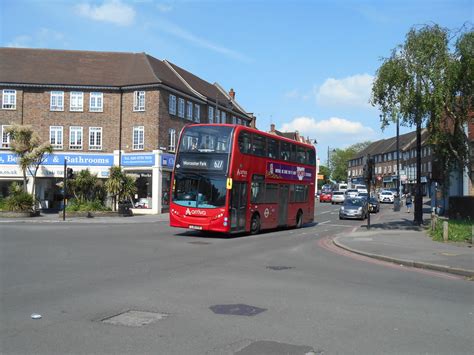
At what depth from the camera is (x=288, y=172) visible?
24.7 meters

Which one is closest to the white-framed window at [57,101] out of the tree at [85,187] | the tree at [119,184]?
the tree at [85,187]

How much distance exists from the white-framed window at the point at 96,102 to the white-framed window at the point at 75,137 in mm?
1907

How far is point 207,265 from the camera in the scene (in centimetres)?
1255

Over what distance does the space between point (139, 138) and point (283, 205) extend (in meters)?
18.8

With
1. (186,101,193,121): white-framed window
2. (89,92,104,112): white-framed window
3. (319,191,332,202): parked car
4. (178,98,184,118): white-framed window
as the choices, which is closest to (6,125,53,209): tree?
(89,92,104,112): white-framed window

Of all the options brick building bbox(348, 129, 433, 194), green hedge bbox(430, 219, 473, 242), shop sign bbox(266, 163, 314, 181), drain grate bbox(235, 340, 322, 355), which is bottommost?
drain grate bbox(235, 340, 322, 355)

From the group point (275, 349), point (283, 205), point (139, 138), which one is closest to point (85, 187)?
point (139, 138)

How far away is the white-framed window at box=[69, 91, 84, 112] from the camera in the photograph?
134 feet

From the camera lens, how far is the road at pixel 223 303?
5957 mm

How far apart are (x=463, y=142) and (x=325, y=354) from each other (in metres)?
18.4

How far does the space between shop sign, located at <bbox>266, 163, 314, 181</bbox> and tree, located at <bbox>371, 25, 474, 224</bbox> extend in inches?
199

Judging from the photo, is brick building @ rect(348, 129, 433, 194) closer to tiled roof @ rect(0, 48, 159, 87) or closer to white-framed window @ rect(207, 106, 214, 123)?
white-framed window @ rect(207, 106, 214, 123)

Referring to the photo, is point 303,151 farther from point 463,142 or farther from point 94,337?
point 94,337

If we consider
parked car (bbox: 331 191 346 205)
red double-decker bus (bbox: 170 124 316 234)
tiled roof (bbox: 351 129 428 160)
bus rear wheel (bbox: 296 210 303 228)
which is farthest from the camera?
tiled roof (bbox: 351 129 428 160)
